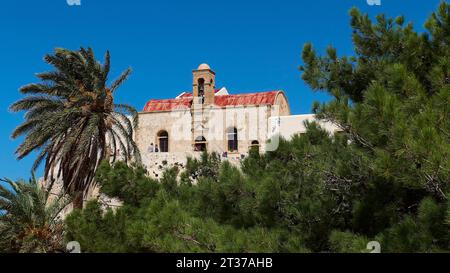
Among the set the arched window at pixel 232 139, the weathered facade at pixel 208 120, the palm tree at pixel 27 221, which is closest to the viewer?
the palm tree at pixel 27 221

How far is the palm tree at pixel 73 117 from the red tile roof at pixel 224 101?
9.67 m

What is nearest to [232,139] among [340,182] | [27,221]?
[27,221]

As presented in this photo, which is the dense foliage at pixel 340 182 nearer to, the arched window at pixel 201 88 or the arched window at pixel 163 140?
the arched window at pixel 201 88

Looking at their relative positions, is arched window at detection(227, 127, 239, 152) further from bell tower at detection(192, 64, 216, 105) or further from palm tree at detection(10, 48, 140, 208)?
palm tree at detection(10, 48, 140, 208)

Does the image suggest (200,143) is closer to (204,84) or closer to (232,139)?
(232,139)

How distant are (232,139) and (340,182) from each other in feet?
67.6

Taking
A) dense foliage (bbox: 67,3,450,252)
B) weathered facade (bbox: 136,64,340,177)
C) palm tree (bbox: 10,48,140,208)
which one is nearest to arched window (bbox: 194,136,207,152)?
weathered facade (bbox: 136,64,340,177)

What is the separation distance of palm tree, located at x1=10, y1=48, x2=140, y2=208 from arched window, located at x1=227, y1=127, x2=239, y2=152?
921 cm

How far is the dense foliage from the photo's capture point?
575cm

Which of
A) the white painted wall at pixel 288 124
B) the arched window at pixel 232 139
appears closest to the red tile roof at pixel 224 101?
the arched window at pixel 232 139

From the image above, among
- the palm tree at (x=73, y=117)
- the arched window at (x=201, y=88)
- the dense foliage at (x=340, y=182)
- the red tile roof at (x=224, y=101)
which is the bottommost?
the dense foliage at (x=340, y=182)

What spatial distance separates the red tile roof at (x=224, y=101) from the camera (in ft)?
92.9
